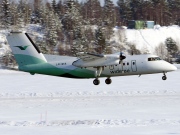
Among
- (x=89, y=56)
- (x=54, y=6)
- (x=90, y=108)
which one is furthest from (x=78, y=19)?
(x=90, y=108)

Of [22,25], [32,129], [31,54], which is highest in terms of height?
[22,25]

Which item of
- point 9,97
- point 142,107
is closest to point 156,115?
point 142,107

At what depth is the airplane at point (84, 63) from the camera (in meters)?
39.3

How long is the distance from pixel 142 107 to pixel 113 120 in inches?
217

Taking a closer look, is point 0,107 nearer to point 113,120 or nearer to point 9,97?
point 9,97

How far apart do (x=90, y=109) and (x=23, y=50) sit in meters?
9.96

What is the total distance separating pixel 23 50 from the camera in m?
40.3

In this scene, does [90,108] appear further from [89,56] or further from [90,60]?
[90,60]

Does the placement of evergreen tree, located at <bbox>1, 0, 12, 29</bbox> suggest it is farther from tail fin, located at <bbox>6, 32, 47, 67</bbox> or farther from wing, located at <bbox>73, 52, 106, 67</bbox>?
wing, located at <bbox>73, 52, 106, 67</bbox>

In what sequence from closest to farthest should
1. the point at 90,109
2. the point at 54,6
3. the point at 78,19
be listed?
1. the point at 90,109
2. the point at 78,19
3. the point at 54,6

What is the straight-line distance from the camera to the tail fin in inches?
1566

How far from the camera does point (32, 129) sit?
26531 mm

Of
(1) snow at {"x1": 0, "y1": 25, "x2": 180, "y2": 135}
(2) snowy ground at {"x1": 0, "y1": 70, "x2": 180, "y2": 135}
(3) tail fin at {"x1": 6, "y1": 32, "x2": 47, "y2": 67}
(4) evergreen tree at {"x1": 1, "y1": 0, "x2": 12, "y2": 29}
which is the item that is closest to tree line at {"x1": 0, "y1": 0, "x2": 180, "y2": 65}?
(4) evergreen tree at {"x1": 1, "y1": 0, "x2": 12, "y2": 29}

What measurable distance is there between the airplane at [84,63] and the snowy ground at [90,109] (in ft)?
6.69
